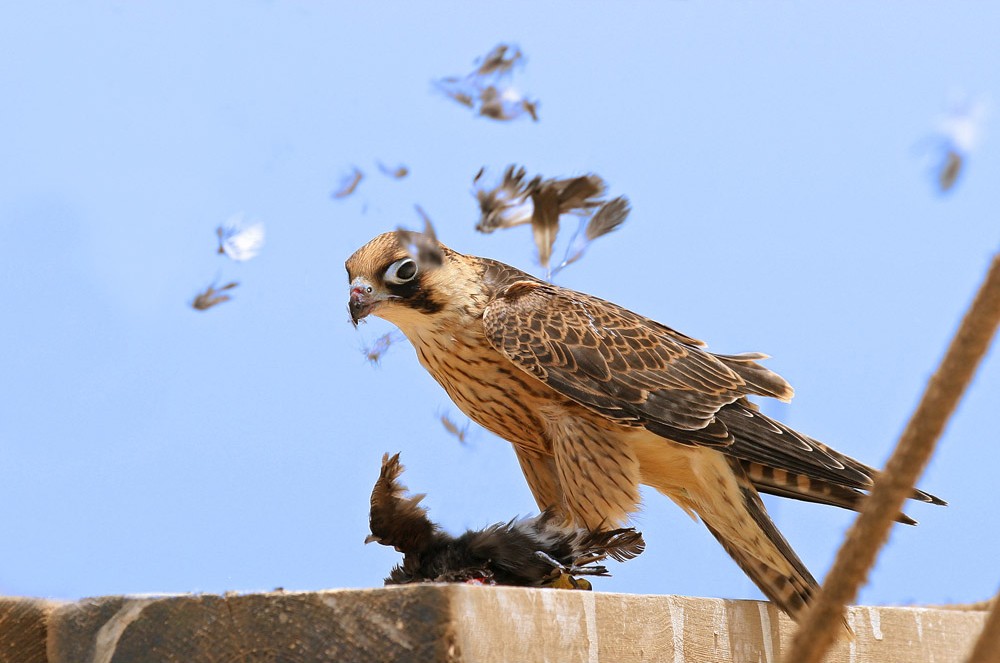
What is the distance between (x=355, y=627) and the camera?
1.22 meters

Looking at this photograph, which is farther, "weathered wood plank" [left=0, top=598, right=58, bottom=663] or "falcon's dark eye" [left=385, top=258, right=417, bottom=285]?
"falcon's dark eye" [left=385, top=258, right=417, bottom=285]

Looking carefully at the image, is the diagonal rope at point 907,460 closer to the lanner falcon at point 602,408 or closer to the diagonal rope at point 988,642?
the diagonal rope at point 988,642

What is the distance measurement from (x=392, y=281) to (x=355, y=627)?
976 mm

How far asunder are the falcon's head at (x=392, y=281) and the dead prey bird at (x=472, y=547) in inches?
14.0

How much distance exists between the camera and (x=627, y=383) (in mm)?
2102

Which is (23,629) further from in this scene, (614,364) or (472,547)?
(614,364)

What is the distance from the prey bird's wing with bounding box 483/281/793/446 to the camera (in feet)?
6.77

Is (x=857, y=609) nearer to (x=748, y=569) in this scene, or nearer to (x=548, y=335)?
(x=748, y=569)

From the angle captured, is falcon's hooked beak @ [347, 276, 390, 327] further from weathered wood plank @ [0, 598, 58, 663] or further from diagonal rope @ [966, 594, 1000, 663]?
diagonal rope @ [966, 594, 1000, 663]

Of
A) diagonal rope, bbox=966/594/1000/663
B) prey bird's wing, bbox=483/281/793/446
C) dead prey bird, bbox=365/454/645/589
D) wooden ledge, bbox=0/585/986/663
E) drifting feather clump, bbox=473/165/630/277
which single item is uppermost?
drifting feather clump, bbox=473/165/630/277

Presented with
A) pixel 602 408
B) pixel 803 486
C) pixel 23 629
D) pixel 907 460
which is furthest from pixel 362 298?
pixel 907 460

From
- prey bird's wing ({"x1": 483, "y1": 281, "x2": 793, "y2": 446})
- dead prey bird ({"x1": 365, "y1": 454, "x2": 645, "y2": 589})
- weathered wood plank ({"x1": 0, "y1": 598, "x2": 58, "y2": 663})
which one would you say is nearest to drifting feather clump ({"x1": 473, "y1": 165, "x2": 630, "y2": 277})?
prey bird's wing ({"x1": 483, "y1": 281, "x2": 793, "y2": 446})

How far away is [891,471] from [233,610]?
0.79 metres

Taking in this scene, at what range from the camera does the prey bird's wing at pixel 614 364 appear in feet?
6.77
